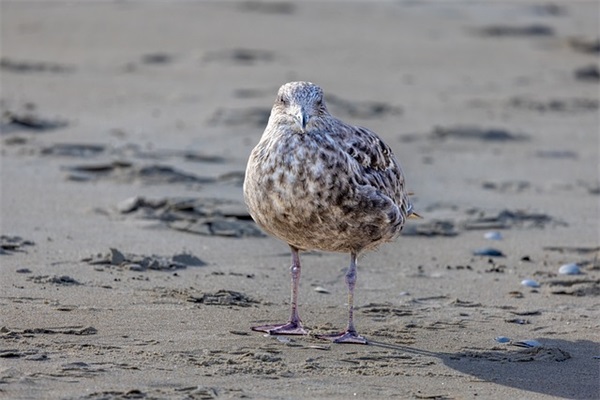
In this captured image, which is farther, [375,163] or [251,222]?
[251,222]

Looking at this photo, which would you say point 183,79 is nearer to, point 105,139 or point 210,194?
point 105,139

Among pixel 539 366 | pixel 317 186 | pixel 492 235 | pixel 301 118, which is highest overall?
pixel 301 118

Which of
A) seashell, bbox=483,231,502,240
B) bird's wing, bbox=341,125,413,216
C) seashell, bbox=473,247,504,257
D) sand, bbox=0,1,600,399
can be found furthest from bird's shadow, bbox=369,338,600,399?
seashell, bbox=483,231,502,240

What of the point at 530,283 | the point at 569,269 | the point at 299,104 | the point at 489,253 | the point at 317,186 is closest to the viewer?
the point at 317,186

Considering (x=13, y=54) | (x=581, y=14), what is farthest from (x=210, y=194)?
(x=581, y=14)

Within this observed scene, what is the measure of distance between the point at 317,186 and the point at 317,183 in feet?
0.05

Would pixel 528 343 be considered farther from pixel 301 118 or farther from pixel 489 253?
pixel 489 253

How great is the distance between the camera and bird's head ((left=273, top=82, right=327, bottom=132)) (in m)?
6.20

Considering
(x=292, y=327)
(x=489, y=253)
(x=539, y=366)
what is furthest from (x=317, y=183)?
(x=489, y=253)

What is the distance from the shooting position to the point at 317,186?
605 cm

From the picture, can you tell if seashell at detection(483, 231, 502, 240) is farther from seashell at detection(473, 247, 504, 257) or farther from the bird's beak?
the bird's beak

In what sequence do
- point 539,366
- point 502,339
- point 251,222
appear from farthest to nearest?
point 251,222 < point 502,339 < point 539,366

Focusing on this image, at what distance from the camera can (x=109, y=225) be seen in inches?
330

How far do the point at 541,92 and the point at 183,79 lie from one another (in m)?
4.61
